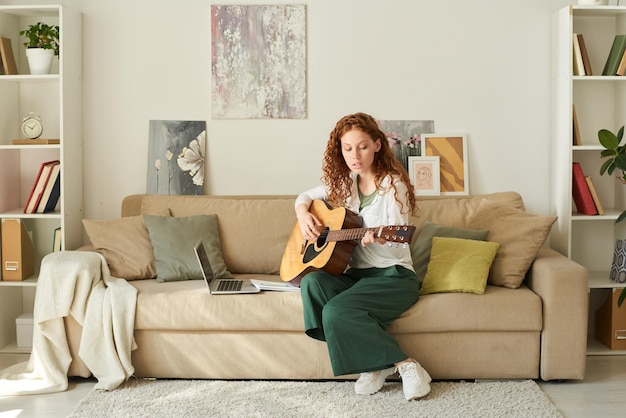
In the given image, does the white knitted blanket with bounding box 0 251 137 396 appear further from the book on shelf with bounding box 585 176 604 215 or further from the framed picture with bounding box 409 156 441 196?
the book on shelf with bounding box 585 176 604 215

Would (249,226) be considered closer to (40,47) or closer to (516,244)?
(516,244)

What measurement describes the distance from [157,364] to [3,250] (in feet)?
4.05

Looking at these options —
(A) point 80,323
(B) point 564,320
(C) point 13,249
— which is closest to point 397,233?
(B) point 564,320

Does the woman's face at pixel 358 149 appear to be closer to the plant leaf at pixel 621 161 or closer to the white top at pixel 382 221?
the white top at pixel 382 221

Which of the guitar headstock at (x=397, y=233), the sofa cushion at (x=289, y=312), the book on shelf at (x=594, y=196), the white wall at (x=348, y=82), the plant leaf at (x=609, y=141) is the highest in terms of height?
the white wall at (x=348, y=82)

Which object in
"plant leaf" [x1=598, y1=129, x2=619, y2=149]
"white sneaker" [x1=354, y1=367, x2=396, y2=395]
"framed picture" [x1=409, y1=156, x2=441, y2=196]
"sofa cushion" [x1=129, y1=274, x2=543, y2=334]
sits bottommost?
"white sneaker" [x1=354, y1=367, x2=396, y2=395]

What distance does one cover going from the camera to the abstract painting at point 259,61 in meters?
4.63

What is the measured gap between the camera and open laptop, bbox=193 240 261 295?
3.77m

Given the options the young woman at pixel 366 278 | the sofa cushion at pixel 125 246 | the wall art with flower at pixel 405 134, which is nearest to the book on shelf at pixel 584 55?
the wall art with flower at pixel 405 134

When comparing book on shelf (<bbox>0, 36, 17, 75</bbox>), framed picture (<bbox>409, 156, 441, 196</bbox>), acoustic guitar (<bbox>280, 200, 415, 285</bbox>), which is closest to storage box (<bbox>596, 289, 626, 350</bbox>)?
framed picture (<bbox>409, 156, 441, 196</bbox>)

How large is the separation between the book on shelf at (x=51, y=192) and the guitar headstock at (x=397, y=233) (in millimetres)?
1963

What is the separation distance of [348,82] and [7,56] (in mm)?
1796

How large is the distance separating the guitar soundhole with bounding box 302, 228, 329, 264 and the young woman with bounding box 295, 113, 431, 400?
0.10 ft

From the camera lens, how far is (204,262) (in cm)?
392
